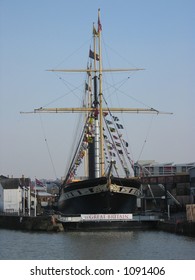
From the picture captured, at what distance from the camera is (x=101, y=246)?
1319 inches

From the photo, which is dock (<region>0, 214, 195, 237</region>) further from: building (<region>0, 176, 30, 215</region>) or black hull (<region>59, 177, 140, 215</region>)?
building (<region>0, 176, 30, 215</region>)

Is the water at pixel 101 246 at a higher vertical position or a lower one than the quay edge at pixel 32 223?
lower

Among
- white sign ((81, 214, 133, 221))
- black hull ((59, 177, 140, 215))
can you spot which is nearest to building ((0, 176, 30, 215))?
black hull ((59, 177, 140, 215))

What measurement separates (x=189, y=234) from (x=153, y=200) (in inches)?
1440

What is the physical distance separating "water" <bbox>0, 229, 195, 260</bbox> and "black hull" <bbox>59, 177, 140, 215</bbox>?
15.5ft

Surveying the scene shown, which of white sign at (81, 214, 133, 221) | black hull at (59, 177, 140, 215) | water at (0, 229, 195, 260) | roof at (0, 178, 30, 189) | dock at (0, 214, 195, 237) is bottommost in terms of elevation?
water at (0, 229, 195, 260)

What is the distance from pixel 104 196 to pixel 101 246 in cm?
1399

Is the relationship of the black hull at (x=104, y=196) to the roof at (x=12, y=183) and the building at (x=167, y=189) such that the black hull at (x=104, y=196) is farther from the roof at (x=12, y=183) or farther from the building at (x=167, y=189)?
the roof at (x=12, y=183)

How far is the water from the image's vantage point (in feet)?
94.7

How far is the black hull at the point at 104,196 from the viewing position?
4734 cm

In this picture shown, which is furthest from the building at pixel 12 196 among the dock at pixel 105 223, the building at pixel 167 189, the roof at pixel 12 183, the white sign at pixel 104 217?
the white sign at pixel 104 217

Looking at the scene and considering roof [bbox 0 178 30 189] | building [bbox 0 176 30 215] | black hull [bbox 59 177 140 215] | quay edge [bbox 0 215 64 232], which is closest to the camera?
quay edge [bbox 0 215 64 232]

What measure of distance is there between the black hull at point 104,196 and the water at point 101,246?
186 inches
